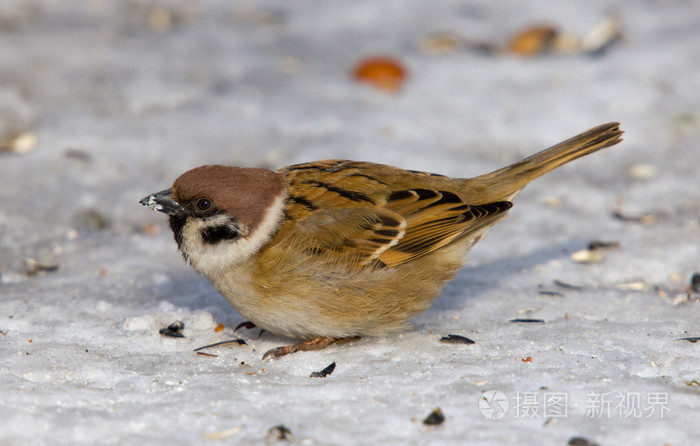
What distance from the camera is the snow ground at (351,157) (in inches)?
131

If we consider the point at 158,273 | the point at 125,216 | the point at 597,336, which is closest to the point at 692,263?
the point at 597,336

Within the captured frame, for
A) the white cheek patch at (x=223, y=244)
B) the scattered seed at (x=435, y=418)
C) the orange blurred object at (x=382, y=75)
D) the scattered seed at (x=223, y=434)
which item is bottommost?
the scattered seed at (x=223, y=434)

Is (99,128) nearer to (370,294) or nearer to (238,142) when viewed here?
(238,142)

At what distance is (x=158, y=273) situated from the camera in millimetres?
5016

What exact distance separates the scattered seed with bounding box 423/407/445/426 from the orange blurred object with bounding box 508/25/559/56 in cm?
537

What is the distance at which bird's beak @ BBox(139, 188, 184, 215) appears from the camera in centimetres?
391

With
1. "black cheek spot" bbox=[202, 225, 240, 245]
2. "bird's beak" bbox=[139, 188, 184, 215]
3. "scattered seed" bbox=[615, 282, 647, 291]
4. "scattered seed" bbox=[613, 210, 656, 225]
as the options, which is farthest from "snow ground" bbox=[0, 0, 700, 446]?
"bird's beak" bbox=[139, 188, 184, 215]

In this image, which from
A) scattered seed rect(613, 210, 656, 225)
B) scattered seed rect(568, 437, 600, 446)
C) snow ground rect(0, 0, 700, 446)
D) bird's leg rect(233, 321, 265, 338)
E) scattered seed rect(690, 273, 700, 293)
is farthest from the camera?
scattered seed rect(613, 210, 656, 225)

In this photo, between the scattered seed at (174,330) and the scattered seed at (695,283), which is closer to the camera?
the scattered seed at (174,330)

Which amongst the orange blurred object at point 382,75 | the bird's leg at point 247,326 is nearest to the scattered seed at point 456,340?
the bird's leg at point 247,326

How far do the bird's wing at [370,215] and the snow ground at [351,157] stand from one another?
1.66 ft

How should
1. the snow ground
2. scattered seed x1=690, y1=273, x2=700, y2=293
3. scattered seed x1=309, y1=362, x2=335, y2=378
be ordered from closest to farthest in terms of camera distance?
1. the snow ground
2. scattered seed x1=309, y1=362, x2=335, y2=378
3. scattered seed x1=690, y1=273, x2=700, y2=293

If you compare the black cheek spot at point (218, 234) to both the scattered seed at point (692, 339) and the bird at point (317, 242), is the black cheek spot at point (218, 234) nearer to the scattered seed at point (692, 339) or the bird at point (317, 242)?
the bird at point (317, 242)

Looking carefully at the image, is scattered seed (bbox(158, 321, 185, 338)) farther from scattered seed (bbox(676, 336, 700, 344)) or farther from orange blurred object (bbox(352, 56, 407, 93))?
orange blurred object (bbox(352, 56, 407, 93))
